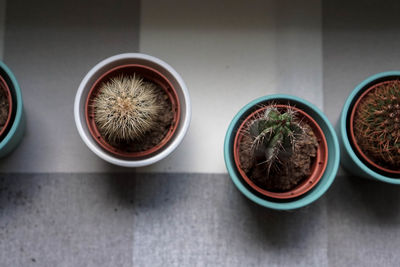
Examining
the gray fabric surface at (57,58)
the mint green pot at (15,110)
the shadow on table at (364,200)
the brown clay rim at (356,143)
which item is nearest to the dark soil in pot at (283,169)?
the brown clay rim at (356,143)

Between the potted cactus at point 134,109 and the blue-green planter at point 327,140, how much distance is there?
0.51ft

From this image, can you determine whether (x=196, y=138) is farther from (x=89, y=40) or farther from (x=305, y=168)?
(x=89, y=40)

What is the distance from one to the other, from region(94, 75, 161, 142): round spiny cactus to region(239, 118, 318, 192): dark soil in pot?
31cm

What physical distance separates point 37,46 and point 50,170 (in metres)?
0.45

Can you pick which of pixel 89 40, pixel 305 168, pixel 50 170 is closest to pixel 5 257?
pixel 50 170

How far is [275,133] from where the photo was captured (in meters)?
0.89

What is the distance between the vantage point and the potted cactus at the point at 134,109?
3.38 feet

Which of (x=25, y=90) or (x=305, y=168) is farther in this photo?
(x=25, y=90)

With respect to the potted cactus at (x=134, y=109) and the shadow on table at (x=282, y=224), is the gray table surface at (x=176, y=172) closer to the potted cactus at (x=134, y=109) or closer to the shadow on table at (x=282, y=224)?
the shadow on table at (x=282, y=224)

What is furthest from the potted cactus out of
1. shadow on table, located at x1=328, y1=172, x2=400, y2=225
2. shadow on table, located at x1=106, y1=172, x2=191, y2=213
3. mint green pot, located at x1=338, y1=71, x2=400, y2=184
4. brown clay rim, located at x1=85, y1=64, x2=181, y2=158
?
shadow on table, located at x1=328, y1=172, x2=400, y2=225

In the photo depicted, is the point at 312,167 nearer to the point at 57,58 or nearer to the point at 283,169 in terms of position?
the point at 283,169

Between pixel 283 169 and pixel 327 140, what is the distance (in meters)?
0.17

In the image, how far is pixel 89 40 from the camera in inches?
50.5

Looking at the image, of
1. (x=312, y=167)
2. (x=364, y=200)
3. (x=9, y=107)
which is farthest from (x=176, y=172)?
(x=364, y=200)
